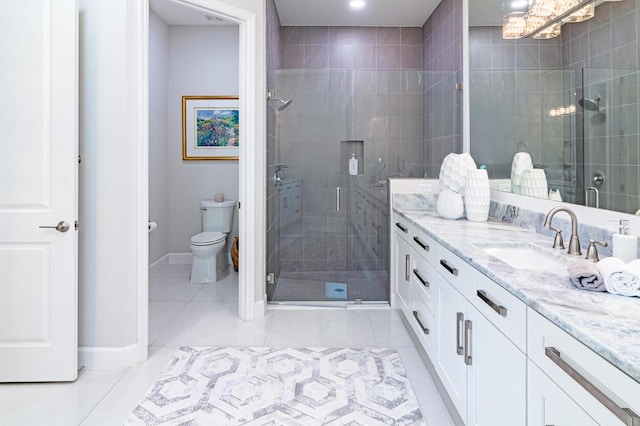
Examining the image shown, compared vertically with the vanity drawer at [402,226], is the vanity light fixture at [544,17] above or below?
above

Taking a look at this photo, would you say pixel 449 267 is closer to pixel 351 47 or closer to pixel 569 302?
pixel 569 302

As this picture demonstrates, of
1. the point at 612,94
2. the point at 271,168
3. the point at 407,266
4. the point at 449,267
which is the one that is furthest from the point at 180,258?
the point at 612,94

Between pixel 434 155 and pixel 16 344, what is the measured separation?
11.6ft

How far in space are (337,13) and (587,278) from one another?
3837mm

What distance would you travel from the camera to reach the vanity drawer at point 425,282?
6.94 ft

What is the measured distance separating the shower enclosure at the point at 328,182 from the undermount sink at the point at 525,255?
1848 mm

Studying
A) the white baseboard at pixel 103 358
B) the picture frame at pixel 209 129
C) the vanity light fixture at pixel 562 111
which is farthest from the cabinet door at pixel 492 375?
the picture frame at pixel 209 129

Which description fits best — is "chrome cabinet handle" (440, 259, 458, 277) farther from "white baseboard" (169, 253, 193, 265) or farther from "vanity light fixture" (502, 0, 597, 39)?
"white baseboard" (169, 253, 193, 265)

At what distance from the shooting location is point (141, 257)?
243 centimetres

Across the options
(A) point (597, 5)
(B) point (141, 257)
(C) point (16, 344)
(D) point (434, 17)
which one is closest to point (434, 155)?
(D) point (434, 17)

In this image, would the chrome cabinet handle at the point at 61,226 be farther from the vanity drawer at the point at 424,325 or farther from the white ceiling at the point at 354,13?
the white ceiling at the point at 354,13

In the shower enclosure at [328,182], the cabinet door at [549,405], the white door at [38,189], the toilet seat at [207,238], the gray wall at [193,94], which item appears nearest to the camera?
the cabinet door at [549,405]

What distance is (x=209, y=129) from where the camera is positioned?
5.00 meters

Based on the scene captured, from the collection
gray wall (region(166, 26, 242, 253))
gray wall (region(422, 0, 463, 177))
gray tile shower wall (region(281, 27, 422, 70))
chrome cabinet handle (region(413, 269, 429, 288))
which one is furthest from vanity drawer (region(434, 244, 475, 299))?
gray wall (region(166, 26, 242, 253))
